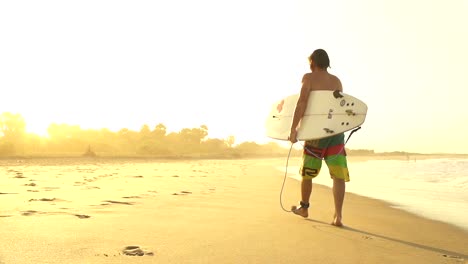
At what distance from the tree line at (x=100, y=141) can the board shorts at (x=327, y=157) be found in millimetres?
26779

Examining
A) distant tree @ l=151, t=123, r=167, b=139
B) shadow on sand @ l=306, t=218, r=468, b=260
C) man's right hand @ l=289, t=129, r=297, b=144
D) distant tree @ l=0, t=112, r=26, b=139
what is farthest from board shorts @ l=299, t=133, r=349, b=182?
distant tree @ l=151, t=123, r=167, b=139

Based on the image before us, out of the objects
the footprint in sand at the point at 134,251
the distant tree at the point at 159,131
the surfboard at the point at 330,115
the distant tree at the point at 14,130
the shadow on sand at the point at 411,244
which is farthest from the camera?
the distant tree at the point at 159,131

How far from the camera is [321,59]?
13.1 ft

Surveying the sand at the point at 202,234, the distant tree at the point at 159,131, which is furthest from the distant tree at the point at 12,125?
the sand at the point at 202,234

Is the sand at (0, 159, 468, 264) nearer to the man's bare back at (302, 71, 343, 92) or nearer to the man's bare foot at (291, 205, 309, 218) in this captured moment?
the man's bare foot at (291, 205, 309, 218)

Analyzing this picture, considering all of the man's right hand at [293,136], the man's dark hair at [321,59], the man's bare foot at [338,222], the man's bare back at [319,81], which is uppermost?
the man's dark hair at [321,59]

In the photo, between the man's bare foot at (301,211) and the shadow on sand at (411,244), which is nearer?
the shadow on sand at (411,244)

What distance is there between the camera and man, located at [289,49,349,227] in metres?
3.69

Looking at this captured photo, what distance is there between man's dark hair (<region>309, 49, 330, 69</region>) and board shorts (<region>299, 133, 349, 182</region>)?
746mm

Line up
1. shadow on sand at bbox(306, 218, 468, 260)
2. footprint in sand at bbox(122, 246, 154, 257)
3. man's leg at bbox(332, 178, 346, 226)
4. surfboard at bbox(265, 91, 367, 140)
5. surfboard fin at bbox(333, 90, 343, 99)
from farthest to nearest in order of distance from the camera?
surfboard fin at bbox(333, 90, 343, 99) < surfboard at bbox(265, 91, 367, 140) < man's leg at bbox(332, 178, 346, 226) < shadow on sand at bbox(306, 218, 468, 260) < footprint in sand at bbox(122, 246, 154, 257)

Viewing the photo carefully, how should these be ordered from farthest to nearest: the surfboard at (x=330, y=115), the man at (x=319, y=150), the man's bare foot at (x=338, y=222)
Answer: the surfboard at (x=330, y=115)
the man at (x=319, y=150)
the man's bare foot at (x=338, y=222)

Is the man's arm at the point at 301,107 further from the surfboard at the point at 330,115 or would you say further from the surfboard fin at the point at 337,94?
the surfboard fin at the point at 337,94

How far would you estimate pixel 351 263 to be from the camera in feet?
7.19

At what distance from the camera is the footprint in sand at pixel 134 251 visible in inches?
86.0
